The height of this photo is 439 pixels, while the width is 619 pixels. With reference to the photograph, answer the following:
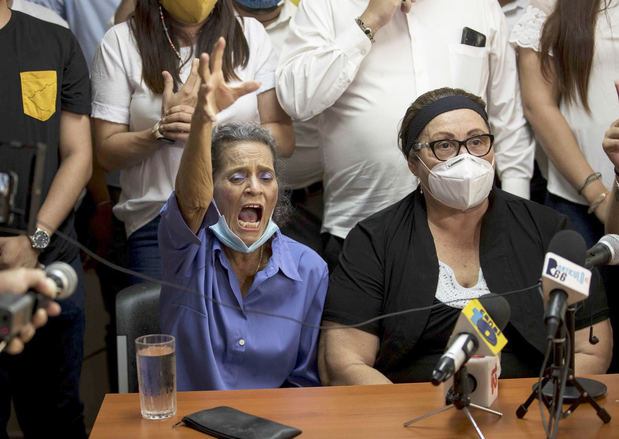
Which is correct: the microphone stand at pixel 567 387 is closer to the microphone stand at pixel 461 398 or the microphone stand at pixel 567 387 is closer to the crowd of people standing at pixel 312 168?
the microphone stand at pixel 461 398

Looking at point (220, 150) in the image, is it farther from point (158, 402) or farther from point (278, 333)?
point (158, 402)

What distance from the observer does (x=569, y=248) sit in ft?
5.30

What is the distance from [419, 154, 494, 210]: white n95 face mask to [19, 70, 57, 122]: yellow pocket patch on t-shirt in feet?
4.38

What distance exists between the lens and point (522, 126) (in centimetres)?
315

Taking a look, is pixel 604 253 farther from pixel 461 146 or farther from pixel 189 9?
pixel 189 9

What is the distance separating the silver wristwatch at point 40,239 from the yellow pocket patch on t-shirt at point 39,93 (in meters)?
0.41

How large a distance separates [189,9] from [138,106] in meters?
0.40

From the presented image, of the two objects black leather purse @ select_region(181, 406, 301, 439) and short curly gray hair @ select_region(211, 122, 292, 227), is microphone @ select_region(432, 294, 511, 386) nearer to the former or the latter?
black leather purse @ select_region(181, 406, 301, 439)

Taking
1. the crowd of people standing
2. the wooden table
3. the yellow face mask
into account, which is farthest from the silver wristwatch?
the yellow face mask

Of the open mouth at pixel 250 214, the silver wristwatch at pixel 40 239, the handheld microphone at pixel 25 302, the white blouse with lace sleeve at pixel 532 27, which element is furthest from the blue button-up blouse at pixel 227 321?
the white blouse with lace sleeve at pixel 532 27

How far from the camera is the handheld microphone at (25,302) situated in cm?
124

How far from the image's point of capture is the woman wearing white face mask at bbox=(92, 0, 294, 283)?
2.87 m

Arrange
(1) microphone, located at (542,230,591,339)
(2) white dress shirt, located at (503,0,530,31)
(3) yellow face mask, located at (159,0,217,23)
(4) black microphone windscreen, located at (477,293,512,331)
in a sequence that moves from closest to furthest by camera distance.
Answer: (1) microphone, located at (542,230,591,339), (4) black microphone windscreen, located at (477,293,512,331), (3) yellow face mask, located at (159,0,217,23), (2) white dress shirt, located at (503,0,530,31)

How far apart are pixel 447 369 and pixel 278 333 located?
35.4 inches
